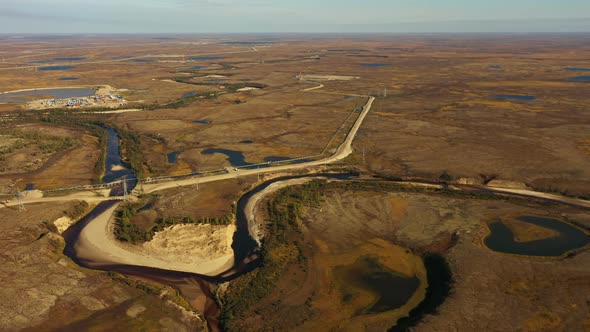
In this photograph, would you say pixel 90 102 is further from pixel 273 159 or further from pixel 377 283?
pixel 377 283

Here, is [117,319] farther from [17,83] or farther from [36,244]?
[17,83]

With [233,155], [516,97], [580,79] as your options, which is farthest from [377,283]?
[580,79]

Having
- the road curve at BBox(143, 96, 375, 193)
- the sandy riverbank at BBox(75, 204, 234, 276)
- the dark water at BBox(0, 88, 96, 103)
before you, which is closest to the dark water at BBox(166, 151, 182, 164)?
the road curve at BBox(143, 96, 375, 193)

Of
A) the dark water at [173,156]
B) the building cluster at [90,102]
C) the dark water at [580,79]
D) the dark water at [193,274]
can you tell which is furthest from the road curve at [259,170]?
the dark water at [580,79]

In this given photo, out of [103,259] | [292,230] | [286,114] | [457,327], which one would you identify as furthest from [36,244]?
[286,114]

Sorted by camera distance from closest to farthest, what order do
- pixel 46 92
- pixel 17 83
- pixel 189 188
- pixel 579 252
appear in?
pixel 579 252 → pixel 189 188 → pixel 46 92 → pixel 17 83

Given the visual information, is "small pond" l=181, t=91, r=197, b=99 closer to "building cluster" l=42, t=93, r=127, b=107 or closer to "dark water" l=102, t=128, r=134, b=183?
"building cluster" l=42, t=93, r=127, b=107
